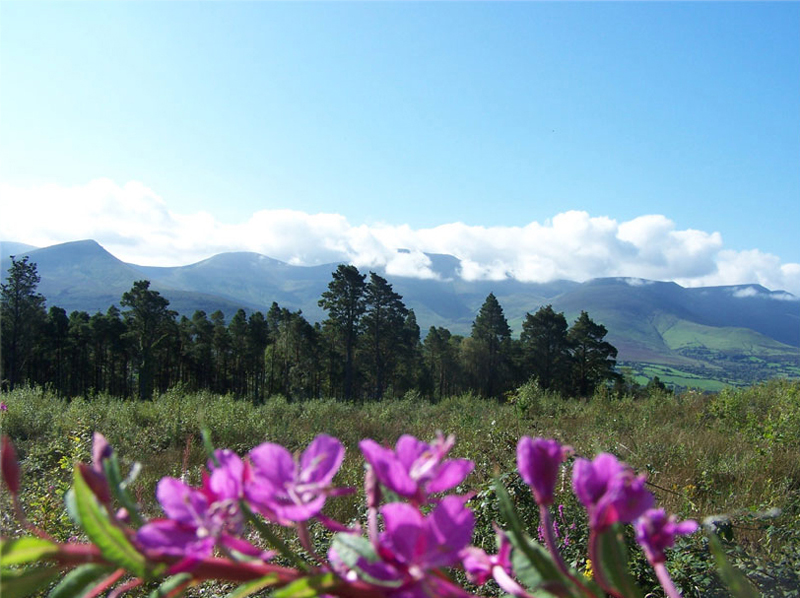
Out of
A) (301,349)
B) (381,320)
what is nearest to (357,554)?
(381,320)

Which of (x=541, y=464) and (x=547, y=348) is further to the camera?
(x=547, y=348)

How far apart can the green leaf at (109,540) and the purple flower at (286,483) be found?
0.08 metres

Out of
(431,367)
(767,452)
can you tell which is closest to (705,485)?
(767,452)

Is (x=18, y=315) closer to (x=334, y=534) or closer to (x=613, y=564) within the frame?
(x=334, y=534)

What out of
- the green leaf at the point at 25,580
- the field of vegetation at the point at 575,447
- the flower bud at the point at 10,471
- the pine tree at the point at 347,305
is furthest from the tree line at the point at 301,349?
the green leaf at the point at 25,580

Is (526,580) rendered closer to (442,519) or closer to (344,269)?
(442,519)

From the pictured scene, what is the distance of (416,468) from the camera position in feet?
1.27

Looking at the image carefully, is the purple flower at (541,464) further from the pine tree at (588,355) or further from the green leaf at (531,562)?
the pine tree at (588,355)

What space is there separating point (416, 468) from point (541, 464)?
0.33ft

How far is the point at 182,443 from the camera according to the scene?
728cm

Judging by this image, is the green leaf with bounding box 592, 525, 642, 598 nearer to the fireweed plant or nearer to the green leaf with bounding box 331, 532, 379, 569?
the fireweed plant

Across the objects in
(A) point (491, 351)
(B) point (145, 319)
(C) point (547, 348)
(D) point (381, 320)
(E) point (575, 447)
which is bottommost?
(A) point (491, 351)

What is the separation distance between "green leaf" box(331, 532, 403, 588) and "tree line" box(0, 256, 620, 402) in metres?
30.1

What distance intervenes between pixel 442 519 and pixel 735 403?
31.3 feet
